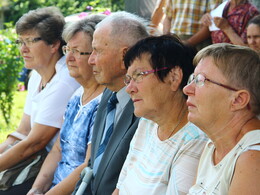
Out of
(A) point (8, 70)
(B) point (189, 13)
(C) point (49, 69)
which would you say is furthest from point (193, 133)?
(A) point (8, 70)

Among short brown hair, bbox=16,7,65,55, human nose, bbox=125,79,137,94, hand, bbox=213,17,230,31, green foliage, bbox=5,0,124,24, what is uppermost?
human nose, bbox=125,79,137,94

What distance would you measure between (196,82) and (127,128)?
0.90m

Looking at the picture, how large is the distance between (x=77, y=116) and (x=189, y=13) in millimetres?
2063

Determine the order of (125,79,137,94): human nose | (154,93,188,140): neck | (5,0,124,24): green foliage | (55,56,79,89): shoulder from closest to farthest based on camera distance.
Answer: (154,93,188,140): neck < (125,79,137,94): human nose < (55,56,79,89): shoulder < (5,0,124,24): green foliage

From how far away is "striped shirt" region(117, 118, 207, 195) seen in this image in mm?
2492

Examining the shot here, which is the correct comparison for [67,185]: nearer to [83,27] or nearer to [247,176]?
[83,27]

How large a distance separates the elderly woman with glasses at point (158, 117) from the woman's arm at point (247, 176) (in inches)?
17.4

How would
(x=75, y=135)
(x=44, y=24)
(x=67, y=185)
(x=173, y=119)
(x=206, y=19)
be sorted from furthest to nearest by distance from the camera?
(x=206, y=19) → (x=44, y=24) → (x=75, y=135) → (x=67, y=185) → (x=173, y=119)

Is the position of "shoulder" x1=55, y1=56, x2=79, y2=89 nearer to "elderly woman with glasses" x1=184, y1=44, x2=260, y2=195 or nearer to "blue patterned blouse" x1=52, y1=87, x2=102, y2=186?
"blue patterned blouse" x1=52, y1=87, x2=102, y2=186

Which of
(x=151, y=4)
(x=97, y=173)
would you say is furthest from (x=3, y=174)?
(x=151, y=4)

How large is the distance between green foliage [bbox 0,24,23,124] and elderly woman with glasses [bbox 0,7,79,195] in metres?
3.27

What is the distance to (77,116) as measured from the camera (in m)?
3.80

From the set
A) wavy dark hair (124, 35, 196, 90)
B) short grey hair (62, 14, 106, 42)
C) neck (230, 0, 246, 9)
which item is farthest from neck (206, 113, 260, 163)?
neck (230, 0, 246, 9)

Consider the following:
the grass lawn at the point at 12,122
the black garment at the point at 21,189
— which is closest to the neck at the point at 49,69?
the black garment at the point at 21,189
